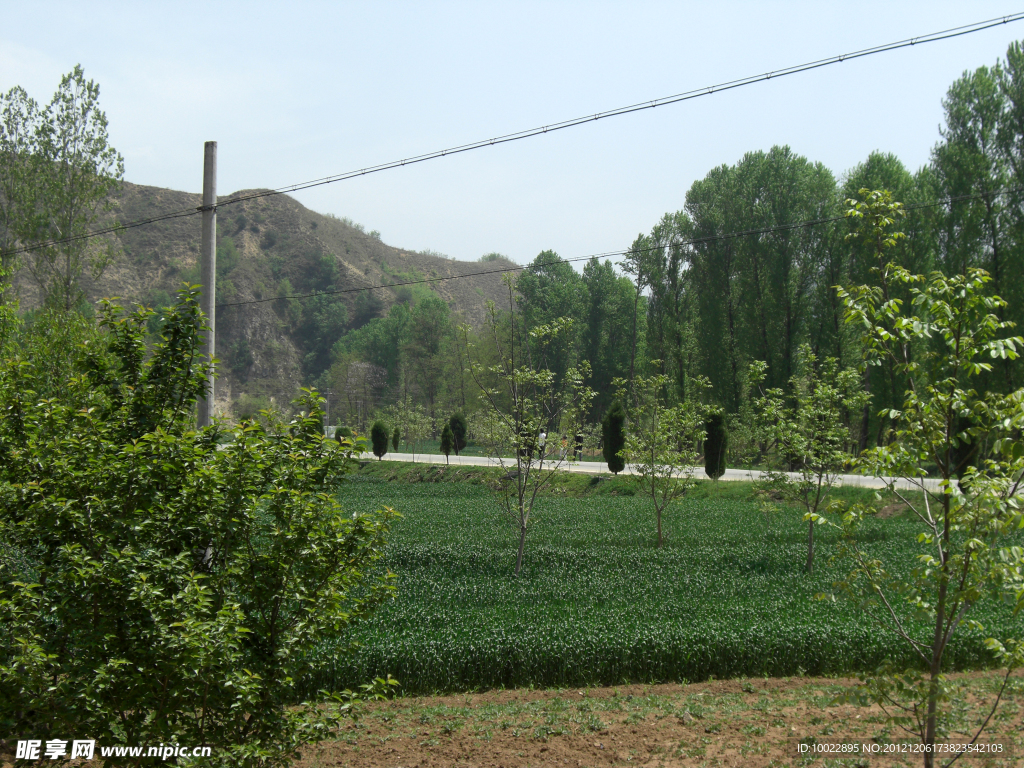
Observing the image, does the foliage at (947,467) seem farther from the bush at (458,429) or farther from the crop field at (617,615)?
the bush at (458,429)

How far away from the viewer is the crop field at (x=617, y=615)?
8.17m

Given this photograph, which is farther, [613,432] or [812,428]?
[613,432]

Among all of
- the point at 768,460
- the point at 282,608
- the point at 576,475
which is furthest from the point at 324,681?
the point at 576,475

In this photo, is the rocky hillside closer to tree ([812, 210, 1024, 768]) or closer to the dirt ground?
the dirt ground

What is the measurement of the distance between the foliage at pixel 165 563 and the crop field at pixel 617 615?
752mm

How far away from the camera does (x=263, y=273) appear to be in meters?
112

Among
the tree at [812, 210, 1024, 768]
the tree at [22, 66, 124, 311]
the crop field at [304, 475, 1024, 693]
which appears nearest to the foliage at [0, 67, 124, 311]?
the tree at [22, 66, 124, 311]

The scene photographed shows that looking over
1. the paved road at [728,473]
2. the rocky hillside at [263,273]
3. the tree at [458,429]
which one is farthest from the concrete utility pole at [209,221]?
the rocky hillside at [263,273]

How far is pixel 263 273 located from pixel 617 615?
113695 millimetres

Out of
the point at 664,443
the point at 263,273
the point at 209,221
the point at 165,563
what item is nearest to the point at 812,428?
the point at 664,443

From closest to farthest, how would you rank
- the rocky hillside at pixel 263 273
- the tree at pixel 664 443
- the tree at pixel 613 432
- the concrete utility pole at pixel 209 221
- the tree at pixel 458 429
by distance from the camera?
the concrete utility pole at pixel 209 221, the tree at pixel 664 443, the tree at pixel 613 432, the tree at pixel 458 429, the rocky hillside at pixel 263 273

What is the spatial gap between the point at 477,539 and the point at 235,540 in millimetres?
12999

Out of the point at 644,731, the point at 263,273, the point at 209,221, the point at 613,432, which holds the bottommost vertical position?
the point at 644,731

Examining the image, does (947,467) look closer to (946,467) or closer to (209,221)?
(946,467)
